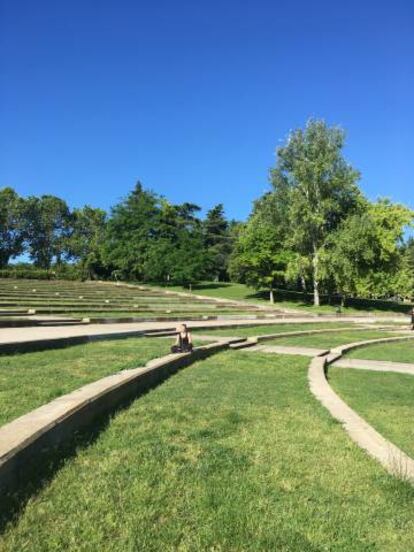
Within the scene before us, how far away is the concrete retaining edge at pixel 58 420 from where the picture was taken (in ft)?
12.9

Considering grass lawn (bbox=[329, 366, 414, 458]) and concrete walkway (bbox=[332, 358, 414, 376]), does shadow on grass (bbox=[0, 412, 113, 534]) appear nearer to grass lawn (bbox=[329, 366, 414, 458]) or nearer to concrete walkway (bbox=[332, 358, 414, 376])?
grass lawn (bbox=[329, 366, 414, 458])

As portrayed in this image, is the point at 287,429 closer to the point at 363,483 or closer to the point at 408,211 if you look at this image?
the point at 363,483

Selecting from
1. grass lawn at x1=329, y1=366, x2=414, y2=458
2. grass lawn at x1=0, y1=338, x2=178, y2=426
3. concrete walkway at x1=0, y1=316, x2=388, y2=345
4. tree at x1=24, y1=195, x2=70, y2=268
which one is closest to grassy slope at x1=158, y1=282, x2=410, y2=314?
concrete walkway at x1=0, y1=316, x2=388, y2=345

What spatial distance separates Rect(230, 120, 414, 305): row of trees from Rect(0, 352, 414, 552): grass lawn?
1491 inches

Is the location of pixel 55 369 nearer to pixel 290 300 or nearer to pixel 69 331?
pixel 69 331

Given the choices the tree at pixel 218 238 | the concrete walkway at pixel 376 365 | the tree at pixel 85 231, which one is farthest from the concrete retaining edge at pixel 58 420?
the tree at pixel 85 231

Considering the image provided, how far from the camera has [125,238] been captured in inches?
2881

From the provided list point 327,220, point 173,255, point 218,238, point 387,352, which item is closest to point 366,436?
point 387,352

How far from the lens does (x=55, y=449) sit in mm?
4645

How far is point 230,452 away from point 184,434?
2.26ft

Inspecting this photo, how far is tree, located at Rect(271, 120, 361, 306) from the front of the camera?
4416 centimetres

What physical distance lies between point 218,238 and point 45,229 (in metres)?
35.7

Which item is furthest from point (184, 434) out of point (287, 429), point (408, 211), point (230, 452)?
point (408, 211)

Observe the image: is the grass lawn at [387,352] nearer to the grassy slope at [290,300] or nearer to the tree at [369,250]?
the tree at [369,250]
